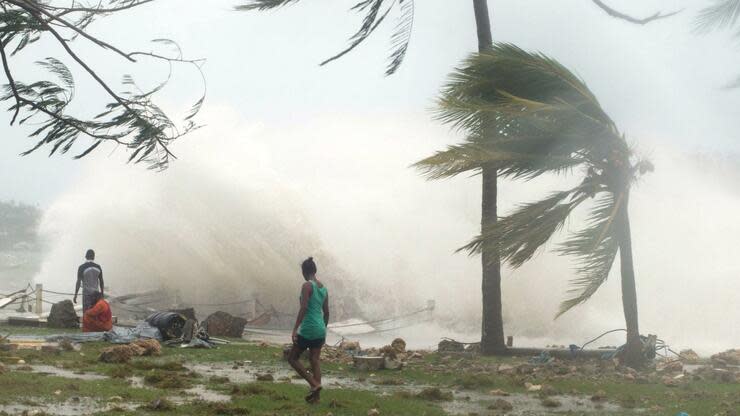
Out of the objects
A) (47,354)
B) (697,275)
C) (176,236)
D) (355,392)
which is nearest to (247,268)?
(176,236)

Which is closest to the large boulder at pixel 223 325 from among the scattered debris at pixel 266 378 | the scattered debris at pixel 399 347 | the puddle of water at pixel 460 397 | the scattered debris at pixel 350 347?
the scattered debris at pixel 350 347

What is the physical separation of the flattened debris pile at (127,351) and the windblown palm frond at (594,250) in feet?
19.5

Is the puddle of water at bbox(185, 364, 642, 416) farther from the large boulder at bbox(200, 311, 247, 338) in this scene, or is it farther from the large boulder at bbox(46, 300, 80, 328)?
the large boulder at bbox(46, 300, 80, 328)

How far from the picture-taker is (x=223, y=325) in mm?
19109

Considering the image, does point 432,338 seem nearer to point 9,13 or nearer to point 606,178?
point 606,178

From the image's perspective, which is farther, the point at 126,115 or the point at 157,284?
the point at 157,284

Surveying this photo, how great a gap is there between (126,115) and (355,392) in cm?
567

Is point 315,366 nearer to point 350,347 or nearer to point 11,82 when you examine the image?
point 11,82

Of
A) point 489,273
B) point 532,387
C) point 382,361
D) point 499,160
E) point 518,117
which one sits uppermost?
point 518,117

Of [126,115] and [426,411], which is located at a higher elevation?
[126,115]

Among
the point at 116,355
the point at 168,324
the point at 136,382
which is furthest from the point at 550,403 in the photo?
the point at 168,324

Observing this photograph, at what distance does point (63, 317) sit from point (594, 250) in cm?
1046

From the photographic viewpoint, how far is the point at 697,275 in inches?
1180

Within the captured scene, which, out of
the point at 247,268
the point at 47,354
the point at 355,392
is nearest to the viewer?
the point at 355,392
